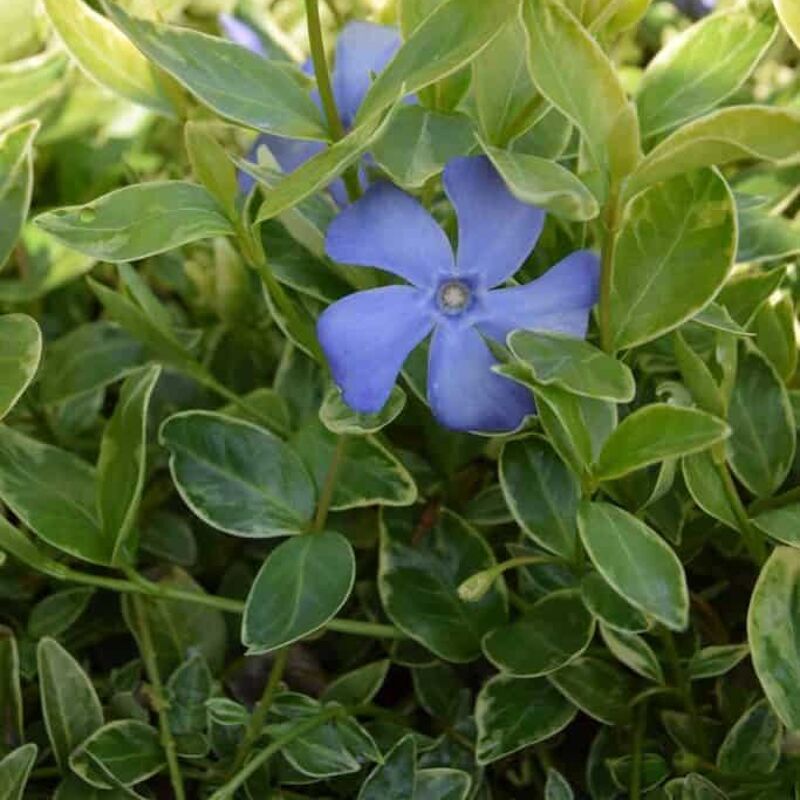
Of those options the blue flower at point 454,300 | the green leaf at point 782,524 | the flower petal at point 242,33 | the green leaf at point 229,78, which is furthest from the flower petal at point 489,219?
the flower petal at point 242,33

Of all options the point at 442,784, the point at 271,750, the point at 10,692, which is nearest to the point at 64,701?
the point at 10,692

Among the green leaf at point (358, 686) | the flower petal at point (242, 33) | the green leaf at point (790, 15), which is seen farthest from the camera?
the flower petal at point (242, 33)

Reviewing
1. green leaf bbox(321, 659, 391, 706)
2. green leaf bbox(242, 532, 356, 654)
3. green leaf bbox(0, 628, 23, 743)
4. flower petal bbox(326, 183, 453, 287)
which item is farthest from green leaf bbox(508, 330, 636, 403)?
green leaf bbox(0, 628, 23, 743)

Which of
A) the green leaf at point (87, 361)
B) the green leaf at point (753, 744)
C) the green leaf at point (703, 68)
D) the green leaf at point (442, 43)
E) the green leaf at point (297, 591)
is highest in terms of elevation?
the green leaf at point (442, 43)

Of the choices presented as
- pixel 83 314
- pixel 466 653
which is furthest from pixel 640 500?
pixel 83 314

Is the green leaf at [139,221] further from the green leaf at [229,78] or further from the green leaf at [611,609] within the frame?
the green leaf at [611,609]

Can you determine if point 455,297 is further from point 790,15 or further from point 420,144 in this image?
point 790,15
